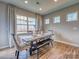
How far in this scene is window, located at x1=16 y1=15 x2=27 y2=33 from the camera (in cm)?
584

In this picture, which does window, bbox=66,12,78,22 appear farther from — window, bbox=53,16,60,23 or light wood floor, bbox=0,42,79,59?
light wood floor, bbox=0,42,79,59

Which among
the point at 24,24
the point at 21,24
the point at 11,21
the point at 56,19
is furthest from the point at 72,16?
the point at 11,21

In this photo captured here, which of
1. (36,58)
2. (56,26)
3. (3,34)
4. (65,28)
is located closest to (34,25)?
(56,26)

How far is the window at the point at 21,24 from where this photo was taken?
584 centimetres

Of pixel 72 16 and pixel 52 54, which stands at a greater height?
pixel 72 16

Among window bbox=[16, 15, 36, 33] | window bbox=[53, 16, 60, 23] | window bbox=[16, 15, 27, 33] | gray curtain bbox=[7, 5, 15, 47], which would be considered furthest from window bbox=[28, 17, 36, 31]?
gray curtain bbox=[7, 5, 15, 47]

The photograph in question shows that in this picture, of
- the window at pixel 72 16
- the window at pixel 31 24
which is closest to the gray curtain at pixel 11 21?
the window at pixel 31 24

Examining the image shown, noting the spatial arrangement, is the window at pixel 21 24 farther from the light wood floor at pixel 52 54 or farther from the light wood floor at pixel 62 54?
the light wood floor at pixel 62 54

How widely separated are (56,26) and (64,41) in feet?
4.76

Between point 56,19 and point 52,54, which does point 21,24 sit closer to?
point 56,19

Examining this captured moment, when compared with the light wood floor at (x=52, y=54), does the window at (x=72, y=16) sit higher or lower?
higher

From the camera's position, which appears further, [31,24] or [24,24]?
[31,24]

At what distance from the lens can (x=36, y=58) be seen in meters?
3.30

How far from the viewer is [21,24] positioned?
6.13 m
